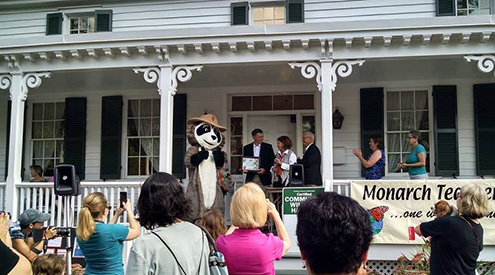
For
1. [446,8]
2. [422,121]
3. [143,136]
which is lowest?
[143,136]

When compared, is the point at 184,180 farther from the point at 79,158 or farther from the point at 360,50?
the point at 360,50

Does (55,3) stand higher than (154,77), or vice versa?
(55,3)

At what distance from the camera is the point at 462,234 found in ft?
10.3

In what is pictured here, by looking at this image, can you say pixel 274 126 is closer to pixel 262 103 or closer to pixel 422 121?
pixel 262 103

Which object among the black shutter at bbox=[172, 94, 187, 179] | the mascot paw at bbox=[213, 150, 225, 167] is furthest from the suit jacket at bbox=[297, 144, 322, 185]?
the black shutter at bbox=[172, 94, 187, 179]

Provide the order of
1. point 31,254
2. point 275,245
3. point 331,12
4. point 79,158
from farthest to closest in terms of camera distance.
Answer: point 79,158 < point 331,12 < point 31,254 < point 275,245

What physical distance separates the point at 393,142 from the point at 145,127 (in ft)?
16.4

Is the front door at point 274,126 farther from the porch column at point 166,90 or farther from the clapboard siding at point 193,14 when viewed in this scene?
the porch column at point 166,90

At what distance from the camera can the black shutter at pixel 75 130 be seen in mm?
9695

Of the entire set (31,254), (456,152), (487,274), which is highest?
(456,152)

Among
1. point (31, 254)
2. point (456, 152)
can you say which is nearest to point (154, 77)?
point (31, 254)

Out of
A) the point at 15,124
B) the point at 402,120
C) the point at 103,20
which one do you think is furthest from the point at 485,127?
the point at 15,124

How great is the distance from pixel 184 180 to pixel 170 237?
698 centimetres

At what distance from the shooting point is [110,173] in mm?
9438
